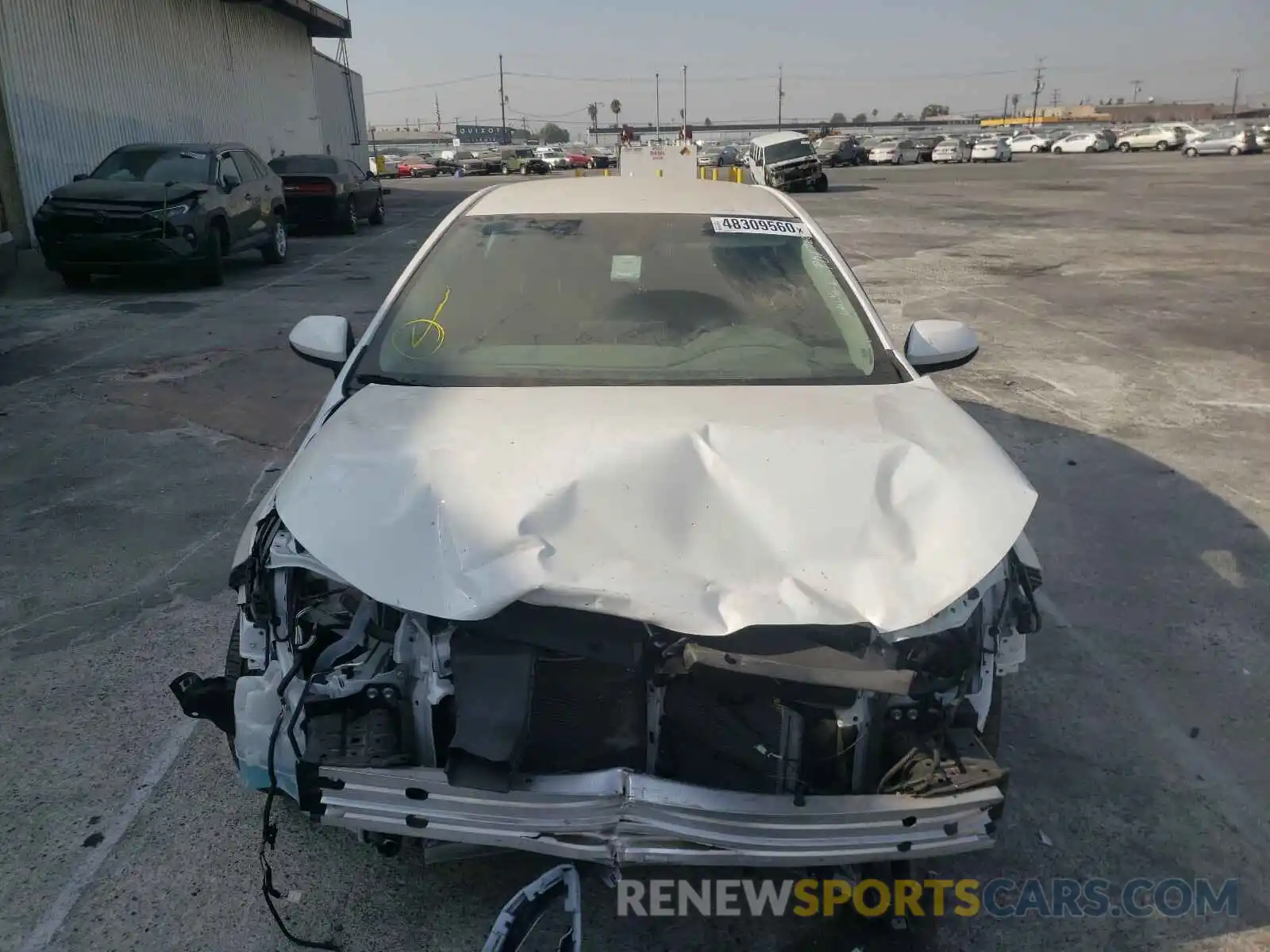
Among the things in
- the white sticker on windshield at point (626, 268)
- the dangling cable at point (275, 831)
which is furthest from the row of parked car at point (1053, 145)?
the dangling cable at point (275, 831)

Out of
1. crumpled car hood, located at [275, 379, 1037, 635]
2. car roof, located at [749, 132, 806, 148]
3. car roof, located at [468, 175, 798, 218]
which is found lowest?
crumpled car hood, located at [275, 379, 1037, 635]

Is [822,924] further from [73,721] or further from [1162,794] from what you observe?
[73,721]

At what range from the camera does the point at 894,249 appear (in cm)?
1711

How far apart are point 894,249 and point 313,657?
16.1m

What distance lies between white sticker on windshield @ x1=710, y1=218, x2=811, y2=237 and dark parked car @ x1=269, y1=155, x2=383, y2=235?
56.0 feet

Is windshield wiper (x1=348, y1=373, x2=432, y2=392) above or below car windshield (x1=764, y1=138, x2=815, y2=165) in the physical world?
below

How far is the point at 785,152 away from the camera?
31328 mm

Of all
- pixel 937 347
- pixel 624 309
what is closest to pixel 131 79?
pixel 624 309

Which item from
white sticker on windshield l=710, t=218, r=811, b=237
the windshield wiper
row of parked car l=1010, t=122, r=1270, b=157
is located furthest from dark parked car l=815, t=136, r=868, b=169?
the windshield wiper

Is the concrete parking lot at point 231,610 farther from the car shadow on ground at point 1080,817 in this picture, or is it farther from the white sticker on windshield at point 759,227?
the white sticker on windshield at point 759,227

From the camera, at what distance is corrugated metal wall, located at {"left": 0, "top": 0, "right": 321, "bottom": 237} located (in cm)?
1546

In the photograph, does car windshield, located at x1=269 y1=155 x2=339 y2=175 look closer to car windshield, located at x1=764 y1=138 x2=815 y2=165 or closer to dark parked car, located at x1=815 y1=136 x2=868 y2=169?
car windshield, located at x1=764 y1=138 x2=815 y2=165

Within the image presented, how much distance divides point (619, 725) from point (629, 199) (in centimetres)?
251

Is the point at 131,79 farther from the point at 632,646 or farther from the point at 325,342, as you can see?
the point at 632,646
